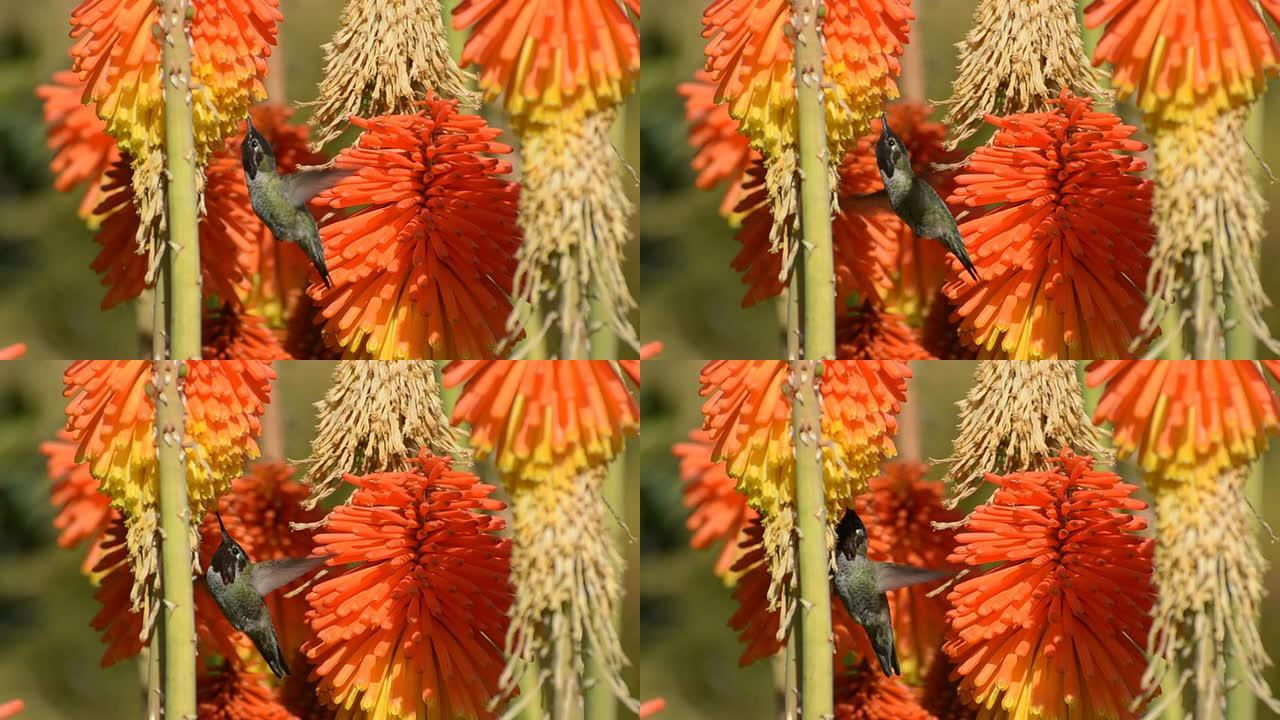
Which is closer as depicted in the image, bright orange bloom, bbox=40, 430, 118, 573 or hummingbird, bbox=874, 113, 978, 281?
hummingbird, bbox=874, 113, 978, 281

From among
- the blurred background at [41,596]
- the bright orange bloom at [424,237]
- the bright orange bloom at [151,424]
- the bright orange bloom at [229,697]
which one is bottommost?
the bright orange bloom at [229,697]

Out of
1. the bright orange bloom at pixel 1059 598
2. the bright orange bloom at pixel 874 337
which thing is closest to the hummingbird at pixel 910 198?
the bright orange bloom at pixel 874 337

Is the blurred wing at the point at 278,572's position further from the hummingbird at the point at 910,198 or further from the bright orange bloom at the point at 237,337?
the hummingbird at the point at 910,198

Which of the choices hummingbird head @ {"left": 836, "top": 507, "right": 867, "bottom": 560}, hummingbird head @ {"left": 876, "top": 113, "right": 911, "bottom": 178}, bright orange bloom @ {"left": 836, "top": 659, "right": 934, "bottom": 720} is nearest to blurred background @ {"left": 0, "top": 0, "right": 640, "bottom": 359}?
hummingbird head @ {"left": 876, "top": 113, "right": 911, "bottom": 178}

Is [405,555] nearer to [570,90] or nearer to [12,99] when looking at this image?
[570,90]

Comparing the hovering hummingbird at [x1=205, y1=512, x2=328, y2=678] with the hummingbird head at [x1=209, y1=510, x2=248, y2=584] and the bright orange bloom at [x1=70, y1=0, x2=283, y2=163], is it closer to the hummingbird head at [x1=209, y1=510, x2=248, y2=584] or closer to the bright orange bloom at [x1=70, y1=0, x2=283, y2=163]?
the hummingbird head at [x1=209, y1=510, x2=248, y2=584]

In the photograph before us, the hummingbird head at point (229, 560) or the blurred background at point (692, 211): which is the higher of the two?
the blurred background at point (692, 211)

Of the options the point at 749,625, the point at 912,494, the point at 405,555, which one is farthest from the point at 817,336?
the point at 405,555
